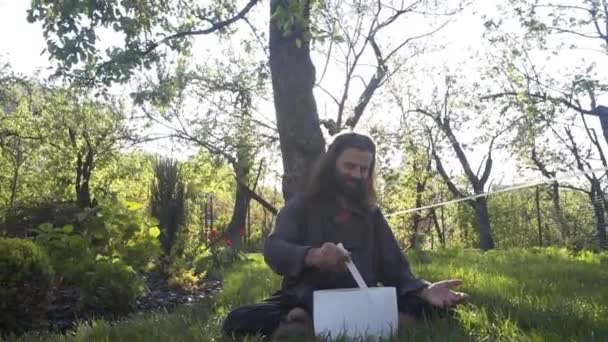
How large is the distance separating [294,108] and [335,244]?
8.57ft

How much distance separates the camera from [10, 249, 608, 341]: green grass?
2432 millimetres

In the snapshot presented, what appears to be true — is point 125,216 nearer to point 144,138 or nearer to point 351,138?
point 351,138

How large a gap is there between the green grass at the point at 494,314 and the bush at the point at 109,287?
0.73 meters

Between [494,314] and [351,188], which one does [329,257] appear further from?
[494,314]

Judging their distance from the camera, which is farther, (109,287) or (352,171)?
(109,287)

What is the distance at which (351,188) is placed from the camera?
314cm

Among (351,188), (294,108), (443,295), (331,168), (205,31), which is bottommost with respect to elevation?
(443,295)

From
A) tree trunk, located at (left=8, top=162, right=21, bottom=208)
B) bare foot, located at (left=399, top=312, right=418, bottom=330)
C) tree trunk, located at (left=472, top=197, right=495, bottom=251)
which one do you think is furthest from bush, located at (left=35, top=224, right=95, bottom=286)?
tree trunk, located at (left=8, top=162, right=21, bottom=208)

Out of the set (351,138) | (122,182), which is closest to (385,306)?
(351,138)

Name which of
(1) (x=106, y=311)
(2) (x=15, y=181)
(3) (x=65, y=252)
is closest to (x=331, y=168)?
(1) (x=106, y=311)

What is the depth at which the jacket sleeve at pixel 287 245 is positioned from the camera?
280cm

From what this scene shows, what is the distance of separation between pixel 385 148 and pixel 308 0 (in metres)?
18.6

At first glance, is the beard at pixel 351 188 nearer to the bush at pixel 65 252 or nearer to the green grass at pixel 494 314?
the green grass at pixel 494 314

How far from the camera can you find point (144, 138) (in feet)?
62.5
